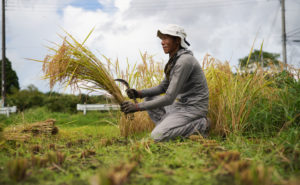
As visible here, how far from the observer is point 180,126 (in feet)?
9.75

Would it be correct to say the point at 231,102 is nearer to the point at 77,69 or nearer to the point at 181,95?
the point at 181,95

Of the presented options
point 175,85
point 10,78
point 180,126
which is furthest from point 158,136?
point 10,78

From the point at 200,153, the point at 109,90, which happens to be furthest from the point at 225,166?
the point at 109,90

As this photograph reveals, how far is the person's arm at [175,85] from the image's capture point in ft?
9.04

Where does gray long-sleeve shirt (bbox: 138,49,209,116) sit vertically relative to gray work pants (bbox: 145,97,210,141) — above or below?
above

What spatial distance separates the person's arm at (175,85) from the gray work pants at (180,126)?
299mm

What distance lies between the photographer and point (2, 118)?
314 centimetres

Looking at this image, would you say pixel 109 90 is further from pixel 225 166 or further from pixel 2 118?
pixel 225 166

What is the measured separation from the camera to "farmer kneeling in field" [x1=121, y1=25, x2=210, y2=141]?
9.14ft

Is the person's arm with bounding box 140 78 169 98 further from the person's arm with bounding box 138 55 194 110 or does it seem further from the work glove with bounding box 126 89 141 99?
the person's arm with bounding box 138 55 194 110

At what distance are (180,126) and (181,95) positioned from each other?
40cm

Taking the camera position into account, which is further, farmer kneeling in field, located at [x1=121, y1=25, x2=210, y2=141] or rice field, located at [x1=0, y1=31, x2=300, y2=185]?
farmer kneeling in field, located at [x1=121, y1=25, x2=210, y2=141]

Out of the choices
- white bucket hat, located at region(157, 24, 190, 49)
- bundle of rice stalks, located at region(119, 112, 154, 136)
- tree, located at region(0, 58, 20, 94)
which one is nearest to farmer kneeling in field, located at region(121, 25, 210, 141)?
white bucket hat, located at region(157, 24, 190, 49)

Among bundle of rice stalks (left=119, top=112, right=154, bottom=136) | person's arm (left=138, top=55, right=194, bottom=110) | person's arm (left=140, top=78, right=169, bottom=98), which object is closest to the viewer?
person's arm (left=138, top=55, right=194, bottom=110)
